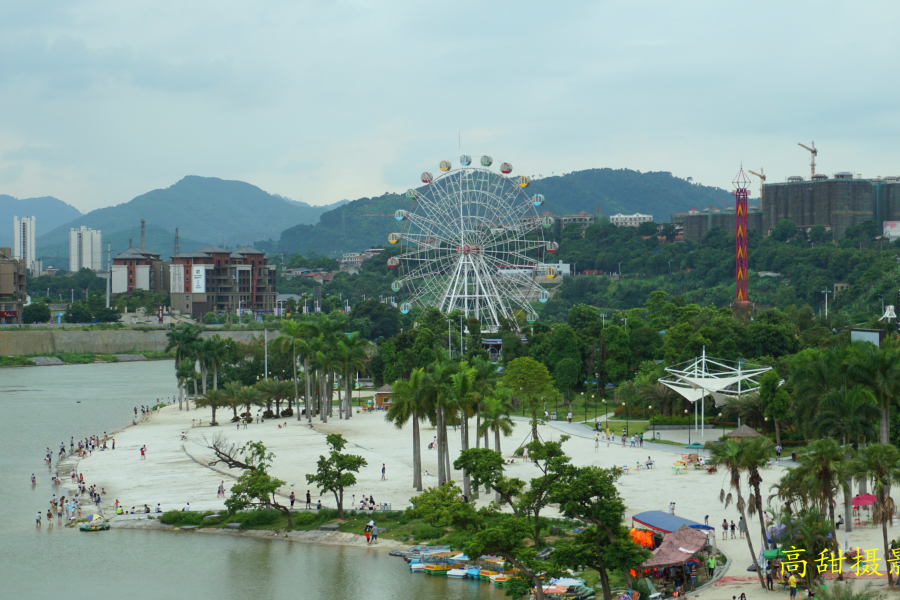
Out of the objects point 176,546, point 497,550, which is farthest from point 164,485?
point 497,550

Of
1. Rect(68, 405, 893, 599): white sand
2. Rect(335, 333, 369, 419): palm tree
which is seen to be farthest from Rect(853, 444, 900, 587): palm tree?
Rect(335, 333, 369, 419): palm tree

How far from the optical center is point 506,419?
5541 cm

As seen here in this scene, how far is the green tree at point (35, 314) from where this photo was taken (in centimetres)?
19425

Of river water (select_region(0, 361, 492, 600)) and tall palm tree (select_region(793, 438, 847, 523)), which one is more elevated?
tall palm tree (select_region(793, 438, 847, 523))

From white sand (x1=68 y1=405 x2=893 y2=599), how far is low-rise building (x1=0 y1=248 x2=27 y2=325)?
4431 inches

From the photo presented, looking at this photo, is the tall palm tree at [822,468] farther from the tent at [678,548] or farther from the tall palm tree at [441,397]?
the tall palm tree at [441,397]

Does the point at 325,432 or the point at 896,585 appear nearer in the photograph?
the point at 896,585

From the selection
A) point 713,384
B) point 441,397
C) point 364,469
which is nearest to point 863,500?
point 441,397

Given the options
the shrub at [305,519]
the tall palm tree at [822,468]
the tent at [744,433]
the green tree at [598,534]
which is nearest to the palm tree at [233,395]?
the shrub at [305,519]

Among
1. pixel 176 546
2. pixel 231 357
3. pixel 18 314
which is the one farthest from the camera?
pixel 18 314

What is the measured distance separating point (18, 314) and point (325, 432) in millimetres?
129474

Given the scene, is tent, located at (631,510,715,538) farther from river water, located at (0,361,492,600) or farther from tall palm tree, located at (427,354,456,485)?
tall palm tree, located at (427,354,456,485)

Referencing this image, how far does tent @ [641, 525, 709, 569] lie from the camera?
38094mm

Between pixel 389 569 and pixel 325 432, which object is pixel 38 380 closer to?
pixel 325 432
